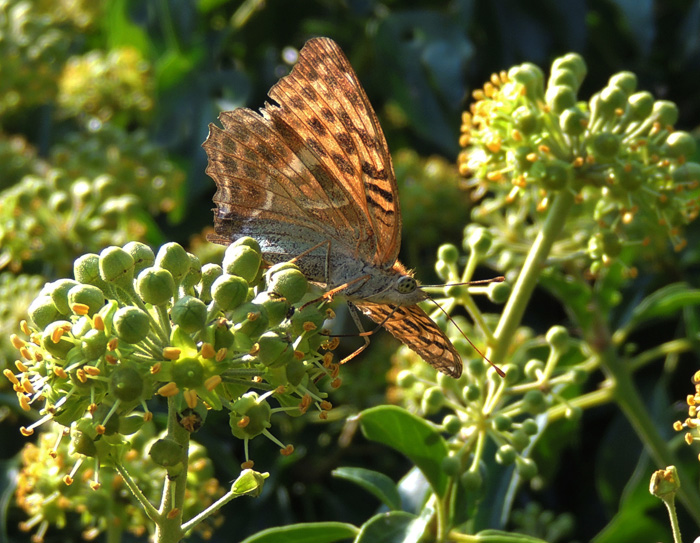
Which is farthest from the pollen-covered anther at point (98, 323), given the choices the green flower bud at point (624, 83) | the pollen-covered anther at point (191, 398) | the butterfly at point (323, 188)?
the green flower bud at point (624, 83)

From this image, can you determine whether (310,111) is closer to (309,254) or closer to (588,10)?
(309,254)

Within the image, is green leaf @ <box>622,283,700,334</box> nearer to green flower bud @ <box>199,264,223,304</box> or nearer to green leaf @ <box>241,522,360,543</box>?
green leaf @ <box>241,522,360,543</box>

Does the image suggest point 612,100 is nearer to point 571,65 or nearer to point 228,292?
point 571,65

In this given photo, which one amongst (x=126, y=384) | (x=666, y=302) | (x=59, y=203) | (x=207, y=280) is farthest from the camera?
(x=59, y=203)

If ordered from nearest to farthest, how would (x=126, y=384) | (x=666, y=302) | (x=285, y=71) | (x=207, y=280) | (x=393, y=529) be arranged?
1. (x=126, y=384)
2. (x=207, y=280)
3. (x=393, y=529)
4. (x=666, y=302)
5. (x=285, y=71)

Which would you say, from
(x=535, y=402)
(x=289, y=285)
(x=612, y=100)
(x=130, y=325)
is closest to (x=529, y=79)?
(x=612, y=100)

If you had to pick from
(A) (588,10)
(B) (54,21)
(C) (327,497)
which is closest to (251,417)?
(C) (327,497)
